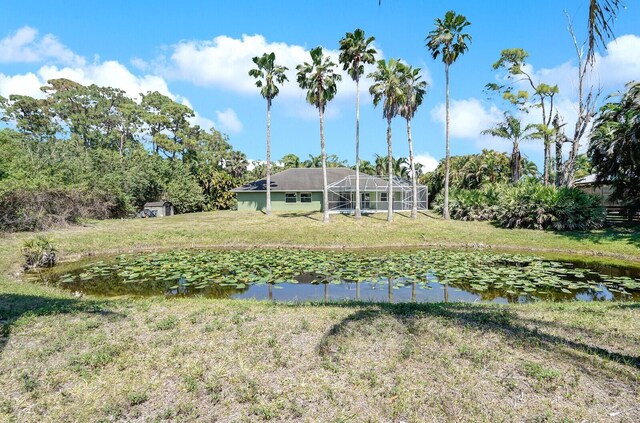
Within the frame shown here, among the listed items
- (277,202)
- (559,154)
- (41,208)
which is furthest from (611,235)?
(41,208)

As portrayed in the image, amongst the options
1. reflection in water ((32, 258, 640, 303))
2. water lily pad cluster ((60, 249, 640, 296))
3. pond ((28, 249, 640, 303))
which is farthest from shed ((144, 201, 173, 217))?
reflection in water ((32, 258, 640, 303))

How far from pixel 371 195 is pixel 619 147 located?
1973 centimetres

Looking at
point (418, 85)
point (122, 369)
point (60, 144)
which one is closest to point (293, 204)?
point (418, 85)

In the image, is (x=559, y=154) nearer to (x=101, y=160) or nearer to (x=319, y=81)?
(x=319, y=81)

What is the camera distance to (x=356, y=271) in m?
13.7

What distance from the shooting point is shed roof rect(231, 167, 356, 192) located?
36.1 meters

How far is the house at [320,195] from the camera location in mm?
34562

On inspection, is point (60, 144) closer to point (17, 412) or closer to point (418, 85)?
A: point (418, 85)

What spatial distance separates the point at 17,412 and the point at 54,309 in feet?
11.7

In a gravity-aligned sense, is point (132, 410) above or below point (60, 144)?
below

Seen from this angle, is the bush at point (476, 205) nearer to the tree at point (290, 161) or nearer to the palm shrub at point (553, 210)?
the palm shrub at point (553, 210)

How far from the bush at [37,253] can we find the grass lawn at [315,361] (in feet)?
24.8

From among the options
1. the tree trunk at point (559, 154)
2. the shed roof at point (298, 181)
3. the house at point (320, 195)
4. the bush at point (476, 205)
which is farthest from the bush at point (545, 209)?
the shed roof at point (298, 181)

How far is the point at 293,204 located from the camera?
3619 cm
